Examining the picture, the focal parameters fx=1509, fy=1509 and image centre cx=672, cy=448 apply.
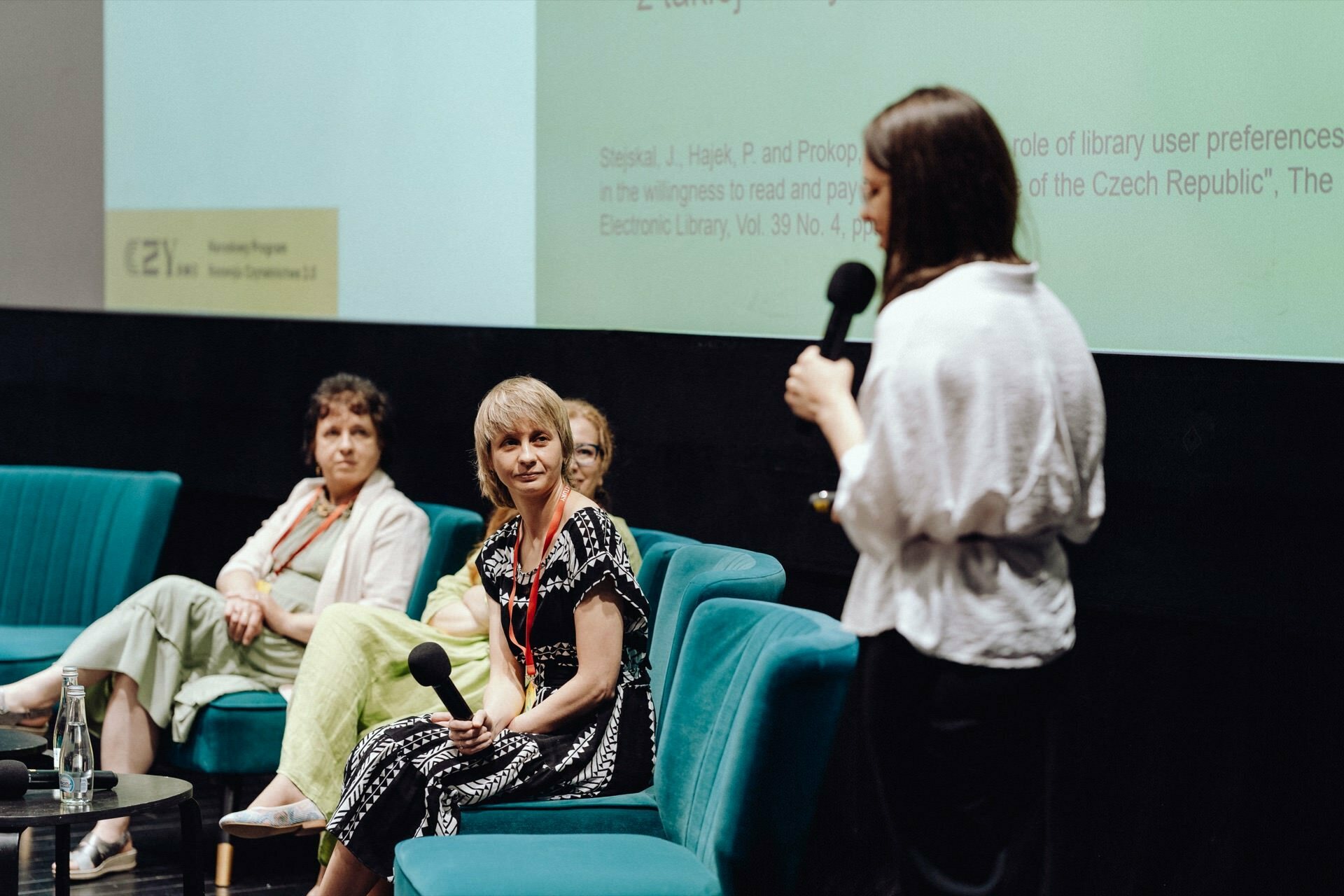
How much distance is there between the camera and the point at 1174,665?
2842 mm

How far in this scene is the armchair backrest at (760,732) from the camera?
2.07m

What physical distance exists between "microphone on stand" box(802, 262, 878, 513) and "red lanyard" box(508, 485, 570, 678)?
1.02 m

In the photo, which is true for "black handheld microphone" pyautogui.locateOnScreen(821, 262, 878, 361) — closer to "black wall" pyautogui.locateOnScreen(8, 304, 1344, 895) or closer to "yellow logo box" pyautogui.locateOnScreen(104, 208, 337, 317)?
"black wall" pyautogui.locateOnScreen(8, 304, 1344, 895)

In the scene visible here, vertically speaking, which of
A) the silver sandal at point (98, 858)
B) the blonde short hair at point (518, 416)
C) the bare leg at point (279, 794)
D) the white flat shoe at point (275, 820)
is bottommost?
the silver sandal at point (98, 858)

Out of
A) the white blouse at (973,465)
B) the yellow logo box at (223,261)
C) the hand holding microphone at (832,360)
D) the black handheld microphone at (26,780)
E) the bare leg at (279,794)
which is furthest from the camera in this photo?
the yellow logo box at (223,261)

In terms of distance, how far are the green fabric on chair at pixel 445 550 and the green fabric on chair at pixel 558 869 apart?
1360 millimetres

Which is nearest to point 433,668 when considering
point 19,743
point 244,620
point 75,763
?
point 75,763

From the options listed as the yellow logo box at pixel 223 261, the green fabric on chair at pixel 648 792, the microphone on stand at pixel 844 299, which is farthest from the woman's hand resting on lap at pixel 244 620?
the microphone on stand at pixel 844 299

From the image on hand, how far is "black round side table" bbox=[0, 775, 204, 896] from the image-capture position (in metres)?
2.56

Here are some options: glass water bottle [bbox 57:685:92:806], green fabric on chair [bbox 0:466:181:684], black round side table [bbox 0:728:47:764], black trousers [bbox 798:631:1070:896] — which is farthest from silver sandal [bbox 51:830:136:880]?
black trousers [bbox 798:631:1070:896]

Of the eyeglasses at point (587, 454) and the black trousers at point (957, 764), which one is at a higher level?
the eyeglasses at point (587, 454)

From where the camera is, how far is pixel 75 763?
2682 mm

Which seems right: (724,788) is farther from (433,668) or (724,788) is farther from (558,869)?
(433,668)

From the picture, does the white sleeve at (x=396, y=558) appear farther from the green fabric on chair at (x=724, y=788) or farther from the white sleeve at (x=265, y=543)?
the green fabric on chair at (x=724, y=788)
